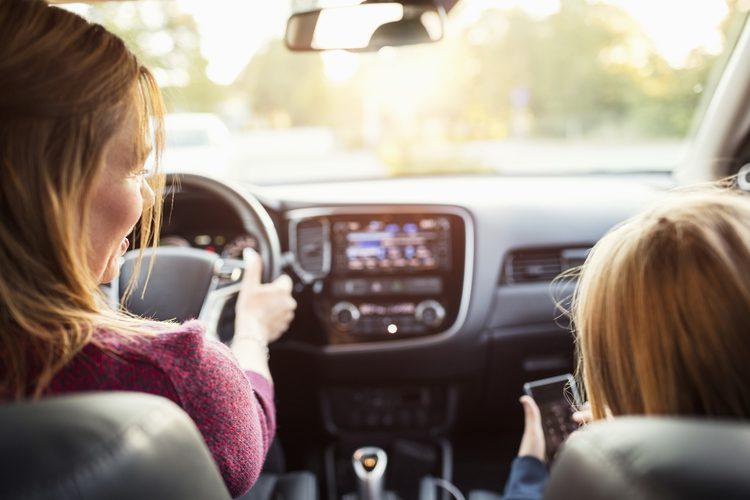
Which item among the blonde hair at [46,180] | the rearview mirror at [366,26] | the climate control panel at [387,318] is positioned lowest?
the climate control panel at [387,318]

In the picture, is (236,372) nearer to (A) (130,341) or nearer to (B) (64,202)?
(A) (130,341)

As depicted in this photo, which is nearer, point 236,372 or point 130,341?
point 130,341

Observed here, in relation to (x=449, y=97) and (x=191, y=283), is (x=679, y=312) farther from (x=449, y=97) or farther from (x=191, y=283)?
(x=449, y=97)

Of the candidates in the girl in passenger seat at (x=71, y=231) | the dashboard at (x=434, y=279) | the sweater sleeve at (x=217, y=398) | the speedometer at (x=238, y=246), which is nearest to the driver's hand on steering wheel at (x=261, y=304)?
the speedometer at (x=238, y=246)

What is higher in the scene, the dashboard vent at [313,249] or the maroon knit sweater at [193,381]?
the maroon knit sweater at [193,381]

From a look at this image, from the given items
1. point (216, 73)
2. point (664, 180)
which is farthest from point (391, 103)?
point (664, 180)

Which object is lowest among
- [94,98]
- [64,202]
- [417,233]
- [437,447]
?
[437,447]

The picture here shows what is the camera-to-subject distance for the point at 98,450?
79cm

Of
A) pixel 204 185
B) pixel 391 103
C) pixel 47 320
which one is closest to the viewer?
pixel 47 320

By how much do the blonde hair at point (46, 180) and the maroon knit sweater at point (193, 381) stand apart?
0.04 meters

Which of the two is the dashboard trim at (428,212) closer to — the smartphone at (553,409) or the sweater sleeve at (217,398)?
the smartphone at (553,409)

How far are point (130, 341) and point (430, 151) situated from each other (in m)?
3.71

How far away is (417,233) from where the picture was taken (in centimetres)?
356

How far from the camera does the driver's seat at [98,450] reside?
0.75 meters
